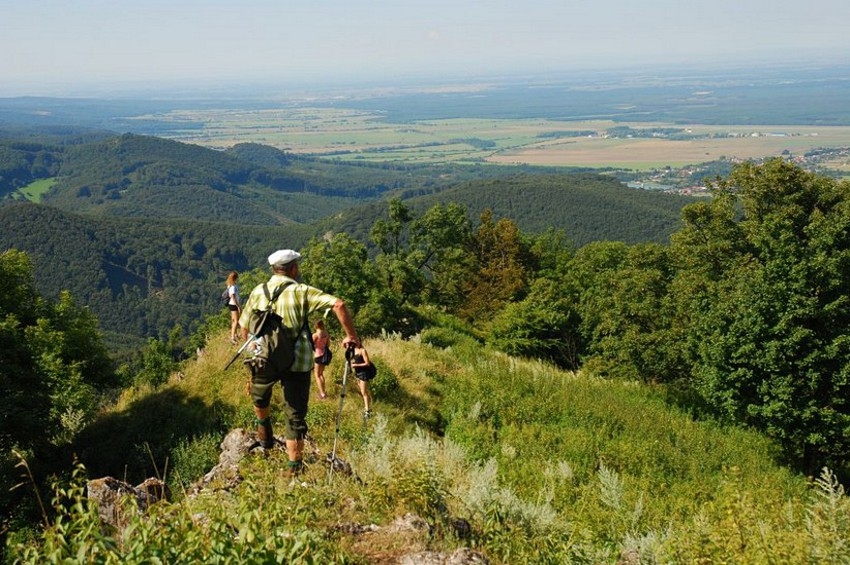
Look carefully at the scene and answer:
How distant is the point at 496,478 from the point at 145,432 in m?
6.14

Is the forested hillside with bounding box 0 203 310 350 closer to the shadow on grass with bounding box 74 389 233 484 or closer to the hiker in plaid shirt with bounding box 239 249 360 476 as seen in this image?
the shadow on grass with bounding box 74 389 233 484

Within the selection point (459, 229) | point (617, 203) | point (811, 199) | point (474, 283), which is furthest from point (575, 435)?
point (617, 203)

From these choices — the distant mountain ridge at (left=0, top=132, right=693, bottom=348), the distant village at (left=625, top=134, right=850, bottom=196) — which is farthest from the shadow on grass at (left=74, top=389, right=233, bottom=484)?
A: the distant village at (left=625, top=134, right=850, bottom=196)

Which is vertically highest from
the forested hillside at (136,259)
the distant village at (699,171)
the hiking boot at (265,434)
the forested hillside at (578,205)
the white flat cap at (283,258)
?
the white flat cap at (283,258)

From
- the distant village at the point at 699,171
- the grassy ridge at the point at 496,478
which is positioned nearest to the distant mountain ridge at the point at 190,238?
the distant village at the point at 699,171

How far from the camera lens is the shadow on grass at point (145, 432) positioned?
825cm

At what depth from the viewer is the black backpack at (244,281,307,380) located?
5.52 meters

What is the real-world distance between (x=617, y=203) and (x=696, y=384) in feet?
421

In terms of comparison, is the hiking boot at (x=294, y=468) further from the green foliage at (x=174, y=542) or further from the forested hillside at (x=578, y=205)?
the forested hillside at (x=578, y=205)

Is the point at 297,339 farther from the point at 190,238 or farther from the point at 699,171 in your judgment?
the point at 699,171

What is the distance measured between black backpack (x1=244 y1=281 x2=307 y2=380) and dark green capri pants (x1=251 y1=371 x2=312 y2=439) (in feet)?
0.55

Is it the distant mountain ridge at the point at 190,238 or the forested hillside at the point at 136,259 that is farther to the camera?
the forested hillside at the point at 136,259

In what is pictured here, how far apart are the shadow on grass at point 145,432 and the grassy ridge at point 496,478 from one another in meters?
0.06

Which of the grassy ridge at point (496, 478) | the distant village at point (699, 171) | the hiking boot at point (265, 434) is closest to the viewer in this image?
the grassy ridge at point (496, 478)
